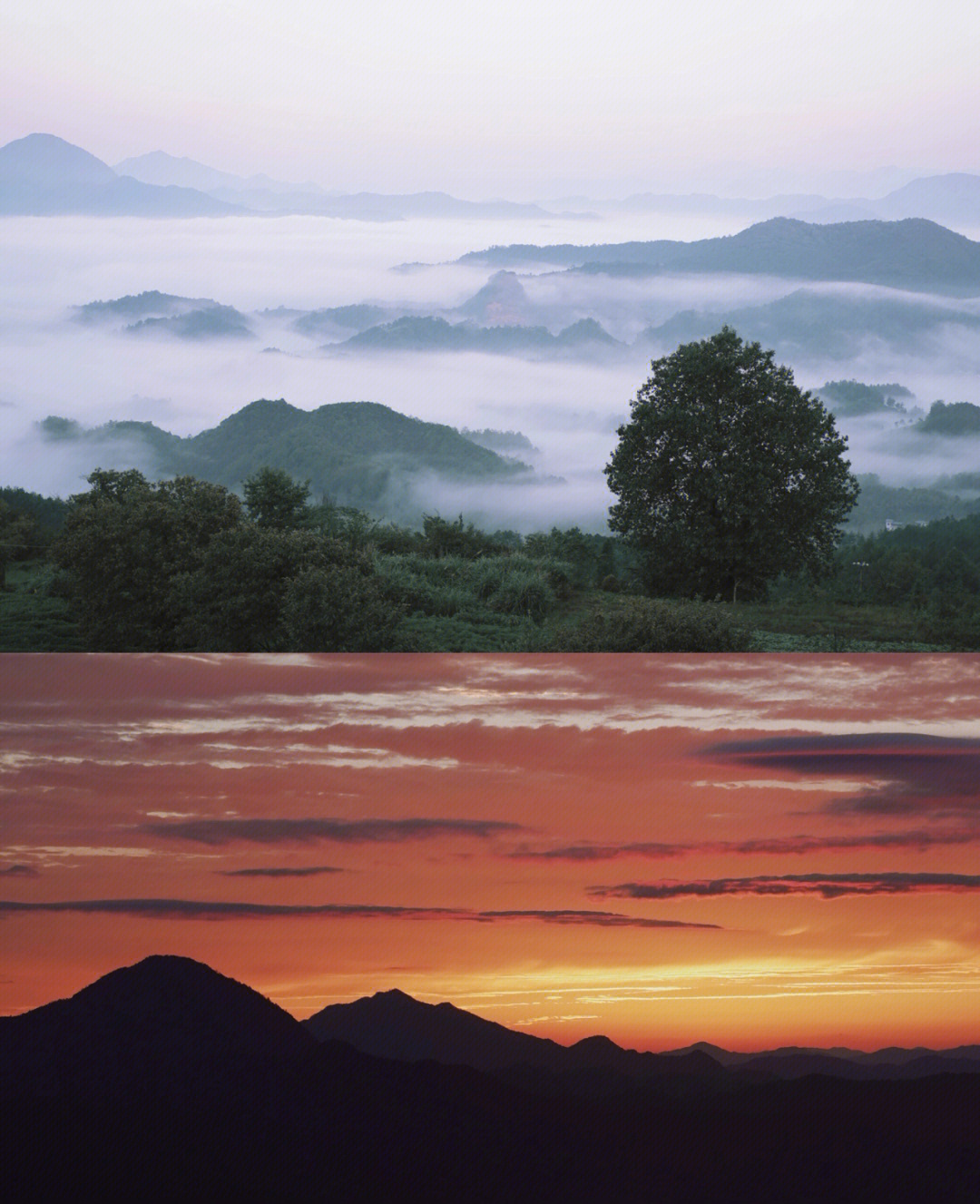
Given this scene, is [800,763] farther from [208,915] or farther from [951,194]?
[951,194]

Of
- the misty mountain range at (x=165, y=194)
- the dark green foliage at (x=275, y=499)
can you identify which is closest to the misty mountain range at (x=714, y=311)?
the misty mountain range at (x=165, y=194)

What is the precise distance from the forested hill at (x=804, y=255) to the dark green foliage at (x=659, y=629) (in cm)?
202

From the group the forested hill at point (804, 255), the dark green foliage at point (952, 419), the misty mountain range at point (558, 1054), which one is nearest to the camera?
the misty mountain range at point (558, 1054)

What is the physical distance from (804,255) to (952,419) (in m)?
1.16

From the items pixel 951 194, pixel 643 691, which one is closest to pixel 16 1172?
pixel 643 691

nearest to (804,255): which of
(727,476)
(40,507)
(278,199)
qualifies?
(727,476)

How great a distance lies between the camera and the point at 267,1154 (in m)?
2.47

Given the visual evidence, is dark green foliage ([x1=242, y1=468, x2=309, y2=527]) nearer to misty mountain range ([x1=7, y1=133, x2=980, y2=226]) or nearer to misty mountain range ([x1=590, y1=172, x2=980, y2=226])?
misty mountain range ([x1=7, y1=133, x2=980, y2=226])

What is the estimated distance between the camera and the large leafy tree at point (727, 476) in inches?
241

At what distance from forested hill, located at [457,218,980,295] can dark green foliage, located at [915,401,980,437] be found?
2.14 feet

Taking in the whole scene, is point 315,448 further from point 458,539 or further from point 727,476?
point 727,476

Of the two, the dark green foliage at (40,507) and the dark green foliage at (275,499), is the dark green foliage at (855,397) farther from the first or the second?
the dark green foliage at (40,507)

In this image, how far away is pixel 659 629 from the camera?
612 centimetres

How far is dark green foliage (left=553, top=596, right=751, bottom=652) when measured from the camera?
612 cm
